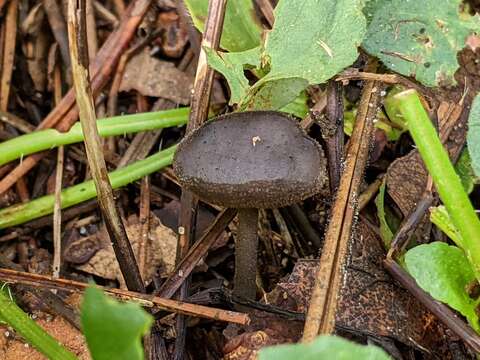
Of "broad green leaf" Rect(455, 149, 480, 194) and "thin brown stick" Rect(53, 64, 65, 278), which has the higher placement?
"broad green leaf" Rect(455, 149, 480, 194)

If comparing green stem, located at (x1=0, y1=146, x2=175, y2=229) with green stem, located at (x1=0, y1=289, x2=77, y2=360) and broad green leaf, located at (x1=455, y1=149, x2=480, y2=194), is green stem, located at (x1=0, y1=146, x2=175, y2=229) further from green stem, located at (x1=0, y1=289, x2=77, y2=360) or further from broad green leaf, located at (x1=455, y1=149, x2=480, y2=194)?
broad green leaf, located at (x1=455, y1=149, x2=480, y2=194)

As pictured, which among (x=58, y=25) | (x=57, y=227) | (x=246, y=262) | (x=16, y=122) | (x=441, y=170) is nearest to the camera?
(x=441, y=170)

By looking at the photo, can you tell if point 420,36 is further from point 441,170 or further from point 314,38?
point 441,170

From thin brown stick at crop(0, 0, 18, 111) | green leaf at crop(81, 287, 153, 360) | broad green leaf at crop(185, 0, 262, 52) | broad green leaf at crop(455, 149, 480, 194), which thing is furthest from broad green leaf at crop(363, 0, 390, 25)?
green leaf at crop(81, 287, 153, 360)

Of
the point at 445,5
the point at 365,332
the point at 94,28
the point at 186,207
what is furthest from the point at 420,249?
the point at 94,28

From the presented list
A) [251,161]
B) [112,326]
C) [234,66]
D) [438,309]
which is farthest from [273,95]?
[112,326]

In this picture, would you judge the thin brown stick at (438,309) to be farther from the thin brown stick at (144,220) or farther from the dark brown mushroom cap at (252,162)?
the thin brown stick at (144,220)

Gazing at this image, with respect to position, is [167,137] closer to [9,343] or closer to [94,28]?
[94,28]
